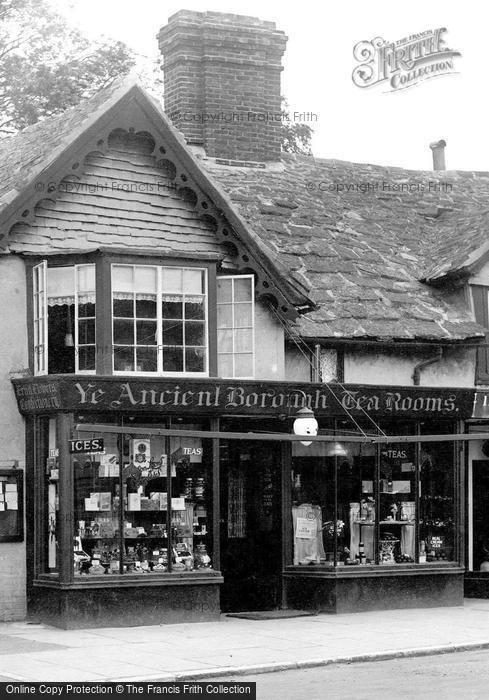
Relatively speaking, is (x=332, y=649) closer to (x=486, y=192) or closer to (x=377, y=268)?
(x=377, y=268)

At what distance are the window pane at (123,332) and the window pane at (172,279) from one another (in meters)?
0.78

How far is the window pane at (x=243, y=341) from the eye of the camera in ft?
66.4

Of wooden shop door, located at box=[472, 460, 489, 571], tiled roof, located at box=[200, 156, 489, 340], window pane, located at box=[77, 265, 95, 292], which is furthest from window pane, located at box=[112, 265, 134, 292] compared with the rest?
wooden shop door, located at box=[472, 460, 489, 571]

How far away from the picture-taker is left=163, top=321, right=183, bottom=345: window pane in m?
19.3

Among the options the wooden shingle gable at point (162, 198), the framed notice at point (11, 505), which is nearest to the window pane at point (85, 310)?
the wooden shingle gable at point (162, 198)

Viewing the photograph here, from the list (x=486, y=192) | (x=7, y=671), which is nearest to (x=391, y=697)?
(x=7, y=671)

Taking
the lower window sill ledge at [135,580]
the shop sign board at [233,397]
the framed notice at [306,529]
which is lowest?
the lower window sill ledge at [135,580]

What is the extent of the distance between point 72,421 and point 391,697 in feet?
24.3

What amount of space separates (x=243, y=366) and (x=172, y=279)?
1.81m

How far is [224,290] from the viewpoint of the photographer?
20.3 meters

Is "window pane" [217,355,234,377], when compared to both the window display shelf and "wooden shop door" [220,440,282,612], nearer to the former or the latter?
"wooden shop door" [220,440,282,612]

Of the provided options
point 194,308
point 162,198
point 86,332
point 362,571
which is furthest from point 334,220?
point 86,332

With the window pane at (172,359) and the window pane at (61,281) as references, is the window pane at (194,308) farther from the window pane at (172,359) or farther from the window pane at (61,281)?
the window pane at (61,281)

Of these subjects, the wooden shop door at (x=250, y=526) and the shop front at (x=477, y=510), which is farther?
→ the shop front at (x=477, y=510)
